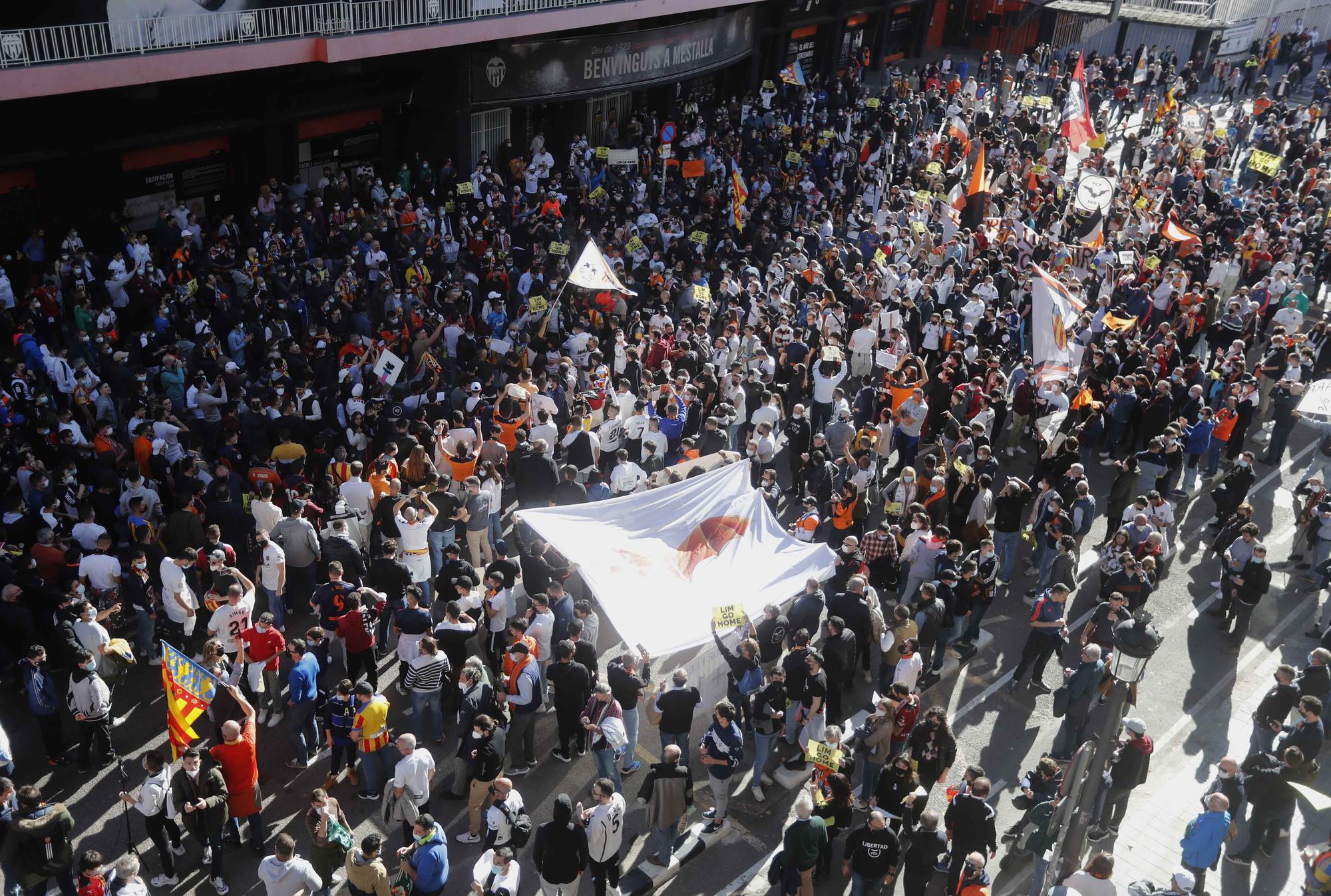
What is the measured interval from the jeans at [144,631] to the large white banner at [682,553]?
3.97m

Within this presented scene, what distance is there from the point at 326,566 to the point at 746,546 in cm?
444

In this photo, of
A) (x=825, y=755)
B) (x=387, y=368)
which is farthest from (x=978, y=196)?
(x=825, y=755)

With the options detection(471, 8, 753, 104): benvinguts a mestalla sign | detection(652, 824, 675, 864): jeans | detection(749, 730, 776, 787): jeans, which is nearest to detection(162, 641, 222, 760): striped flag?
detection(652, 824, 675, 864): jeans

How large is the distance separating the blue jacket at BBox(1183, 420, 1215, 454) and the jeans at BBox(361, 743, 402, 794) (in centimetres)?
1211

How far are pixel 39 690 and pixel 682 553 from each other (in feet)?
20.3

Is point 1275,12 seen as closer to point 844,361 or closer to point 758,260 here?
point 758,260

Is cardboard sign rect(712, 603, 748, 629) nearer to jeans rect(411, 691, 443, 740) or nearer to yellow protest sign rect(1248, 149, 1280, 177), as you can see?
jeans rect(411, 691, 443, 740)

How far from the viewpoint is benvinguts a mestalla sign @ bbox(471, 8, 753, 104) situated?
26172mm

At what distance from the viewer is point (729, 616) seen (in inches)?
453

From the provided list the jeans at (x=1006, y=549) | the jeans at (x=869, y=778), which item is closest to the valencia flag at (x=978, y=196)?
the jeans at (x=1006, y=549)

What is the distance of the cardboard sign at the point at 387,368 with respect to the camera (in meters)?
15.8

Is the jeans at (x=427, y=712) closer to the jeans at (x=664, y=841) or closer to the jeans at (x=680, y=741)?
the jeans at (x=680, y=741)

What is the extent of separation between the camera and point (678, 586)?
12.0 metres

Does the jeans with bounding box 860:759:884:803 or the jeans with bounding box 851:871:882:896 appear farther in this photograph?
the jeans with bounding box 860:759:884:803
